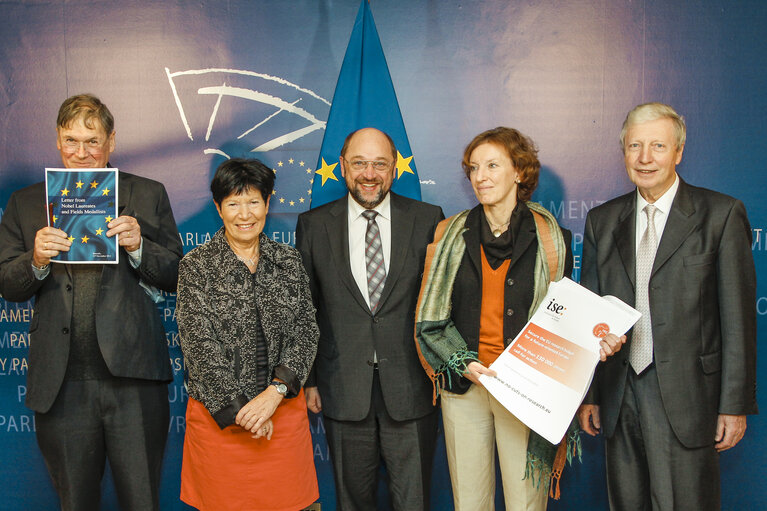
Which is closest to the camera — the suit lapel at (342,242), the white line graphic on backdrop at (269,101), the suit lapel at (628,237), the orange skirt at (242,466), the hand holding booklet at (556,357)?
the hand holding booklet at (556,357)

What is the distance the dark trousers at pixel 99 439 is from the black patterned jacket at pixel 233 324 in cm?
41

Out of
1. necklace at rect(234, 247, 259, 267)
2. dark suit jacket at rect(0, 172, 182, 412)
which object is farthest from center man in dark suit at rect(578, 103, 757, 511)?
dark suit jacket at rect(0, 172, 182, 412)

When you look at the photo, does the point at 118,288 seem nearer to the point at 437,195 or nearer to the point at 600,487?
the point at 437,195

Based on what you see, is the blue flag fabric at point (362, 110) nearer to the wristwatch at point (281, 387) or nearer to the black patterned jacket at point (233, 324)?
the black patterned jacket at point (233, 324)

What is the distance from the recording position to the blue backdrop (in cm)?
318

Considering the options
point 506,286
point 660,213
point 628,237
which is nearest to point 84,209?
point 506,286

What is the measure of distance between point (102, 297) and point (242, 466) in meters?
0.92

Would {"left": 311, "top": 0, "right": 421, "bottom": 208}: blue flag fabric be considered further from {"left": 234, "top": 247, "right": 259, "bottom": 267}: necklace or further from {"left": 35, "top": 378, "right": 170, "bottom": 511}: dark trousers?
{"left": 35, "top": 378, "right": 170, "bottom": 511}: dark trousers

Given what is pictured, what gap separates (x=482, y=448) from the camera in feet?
7.54

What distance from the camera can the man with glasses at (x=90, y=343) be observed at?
7.54ft

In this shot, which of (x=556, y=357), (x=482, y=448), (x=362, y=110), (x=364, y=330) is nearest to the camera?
(x=556, y=357)

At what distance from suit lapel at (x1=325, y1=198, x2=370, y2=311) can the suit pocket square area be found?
53.4 inches

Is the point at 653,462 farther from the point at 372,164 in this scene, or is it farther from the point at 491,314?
the point at 372,164

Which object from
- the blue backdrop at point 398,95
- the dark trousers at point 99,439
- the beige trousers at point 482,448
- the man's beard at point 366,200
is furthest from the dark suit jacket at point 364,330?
the blue backdrop at point 398,95
